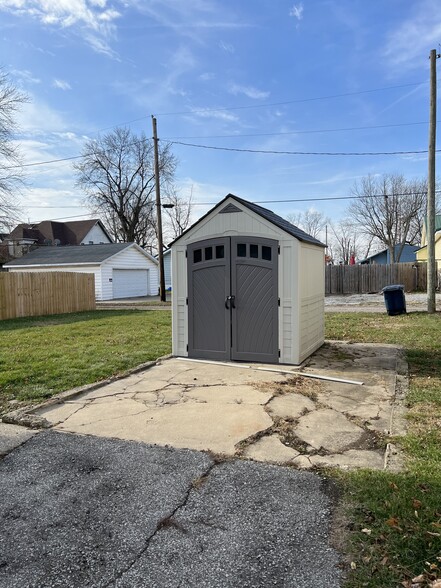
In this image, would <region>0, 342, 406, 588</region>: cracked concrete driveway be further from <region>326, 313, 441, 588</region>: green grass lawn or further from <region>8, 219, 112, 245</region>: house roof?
<region>8, 219, 112, 245</region>: house roof

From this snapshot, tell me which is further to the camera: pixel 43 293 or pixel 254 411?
pixel 43 293

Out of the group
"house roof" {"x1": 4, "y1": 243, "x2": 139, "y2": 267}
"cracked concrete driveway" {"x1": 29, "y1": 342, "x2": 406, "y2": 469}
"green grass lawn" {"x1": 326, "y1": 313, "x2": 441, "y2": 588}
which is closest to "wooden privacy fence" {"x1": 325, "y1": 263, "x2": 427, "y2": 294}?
"house roof" {"x1": 4, "y1": 243, "x2": 139, "y2": 267}

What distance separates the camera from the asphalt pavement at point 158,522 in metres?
A: 2.06

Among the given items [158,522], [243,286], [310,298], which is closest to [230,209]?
[243,286]

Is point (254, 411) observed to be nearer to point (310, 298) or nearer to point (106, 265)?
point (310, 298)

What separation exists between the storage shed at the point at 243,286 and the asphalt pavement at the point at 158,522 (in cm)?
336

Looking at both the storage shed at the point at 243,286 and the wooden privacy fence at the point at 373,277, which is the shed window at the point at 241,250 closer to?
the storage shed at the point at 243,286

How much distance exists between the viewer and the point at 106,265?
25812 millimetres

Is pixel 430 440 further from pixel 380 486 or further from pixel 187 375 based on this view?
pixel 187 375

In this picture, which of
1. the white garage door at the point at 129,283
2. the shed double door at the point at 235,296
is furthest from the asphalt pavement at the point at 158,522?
the white garage door at the point at 129,283

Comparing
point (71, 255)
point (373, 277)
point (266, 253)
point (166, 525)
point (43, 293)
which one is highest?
point (71, 255)

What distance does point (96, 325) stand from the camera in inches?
498

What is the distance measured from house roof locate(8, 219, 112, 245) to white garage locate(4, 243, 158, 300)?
50.7 ft

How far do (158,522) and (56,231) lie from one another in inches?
1830
